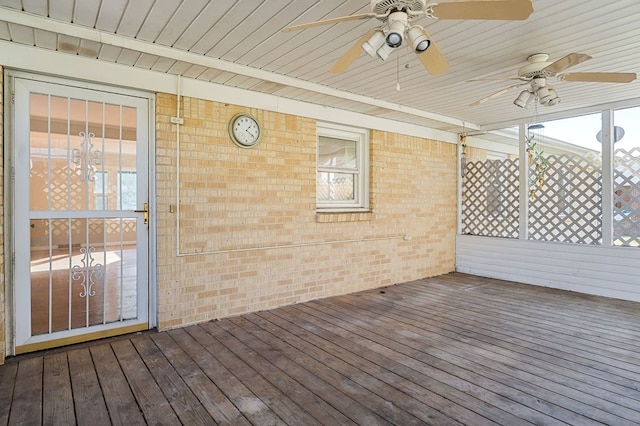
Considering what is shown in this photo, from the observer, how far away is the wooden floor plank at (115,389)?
2086mm

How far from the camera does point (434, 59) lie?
7.80 ft

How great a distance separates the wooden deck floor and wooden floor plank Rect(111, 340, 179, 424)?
0.04 feet

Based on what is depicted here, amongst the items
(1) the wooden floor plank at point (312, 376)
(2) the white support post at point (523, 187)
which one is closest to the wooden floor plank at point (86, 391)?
(1) the wooden floor plank at point (312, 376)

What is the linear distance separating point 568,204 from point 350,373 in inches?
172

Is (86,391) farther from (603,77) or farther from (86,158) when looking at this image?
(603,77)

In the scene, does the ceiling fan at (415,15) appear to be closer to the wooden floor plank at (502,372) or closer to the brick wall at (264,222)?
the brick wall at (264,222)

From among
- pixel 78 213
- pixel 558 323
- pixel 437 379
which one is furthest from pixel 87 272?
pixel 558 323

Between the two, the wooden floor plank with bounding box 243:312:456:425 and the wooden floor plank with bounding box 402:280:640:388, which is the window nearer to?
the wooden floor plank with bounding box 402:280:640:388

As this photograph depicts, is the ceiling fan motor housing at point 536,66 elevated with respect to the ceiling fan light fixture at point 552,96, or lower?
elevated

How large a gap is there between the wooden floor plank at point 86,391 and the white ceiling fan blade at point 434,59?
291 centimetres

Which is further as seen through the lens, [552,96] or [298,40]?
[552,96]

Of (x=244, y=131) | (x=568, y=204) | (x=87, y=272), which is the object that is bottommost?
(x=87, y=272)

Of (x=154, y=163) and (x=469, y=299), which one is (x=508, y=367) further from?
(x=154, y=163)

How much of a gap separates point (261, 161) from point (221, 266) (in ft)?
4.10
